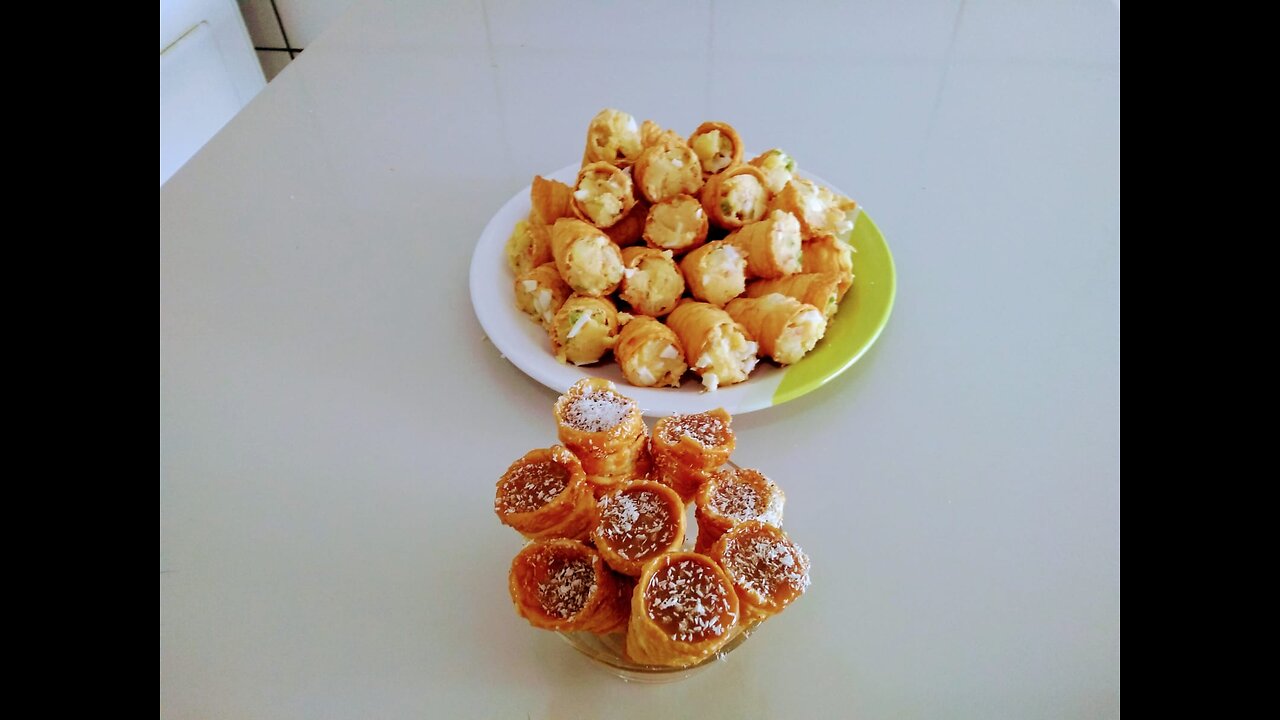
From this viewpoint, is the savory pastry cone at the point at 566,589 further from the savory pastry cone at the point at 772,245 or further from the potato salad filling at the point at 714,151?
the potato salad filling at the point at 714,151

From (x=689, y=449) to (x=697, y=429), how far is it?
3 centimetres

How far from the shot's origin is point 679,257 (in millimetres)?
893

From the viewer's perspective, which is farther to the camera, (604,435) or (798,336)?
(798,336)

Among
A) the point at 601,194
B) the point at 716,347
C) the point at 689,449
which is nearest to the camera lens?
the point at 689,449

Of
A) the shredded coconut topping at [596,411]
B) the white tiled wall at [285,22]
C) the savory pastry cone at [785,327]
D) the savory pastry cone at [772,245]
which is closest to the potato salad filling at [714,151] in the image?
the savory pastry cone at [772,245]

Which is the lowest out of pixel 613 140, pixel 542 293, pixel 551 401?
pixel 551 401

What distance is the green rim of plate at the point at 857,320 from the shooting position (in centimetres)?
78

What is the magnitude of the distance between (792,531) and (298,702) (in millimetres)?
463

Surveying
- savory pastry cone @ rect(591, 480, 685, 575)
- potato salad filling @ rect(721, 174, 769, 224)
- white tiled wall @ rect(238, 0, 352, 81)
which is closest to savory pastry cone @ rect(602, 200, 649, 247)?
potato salad filling @ rect(721, 174, 769, 224)

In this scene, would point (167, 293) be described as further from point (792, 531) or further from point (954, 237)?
point (954, 237)

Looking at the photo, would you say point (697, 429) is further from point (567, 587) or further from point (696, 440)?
point (567, 587)

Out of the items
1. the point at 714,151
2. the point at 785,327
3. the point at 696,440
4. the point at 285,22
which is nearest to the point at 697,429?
the point at 696,440

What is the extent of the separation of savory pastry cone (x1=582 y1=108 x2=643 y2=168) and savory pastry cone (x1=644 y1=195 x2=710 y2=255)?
9 cm

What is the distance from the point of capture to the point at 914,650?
63 centimetres
